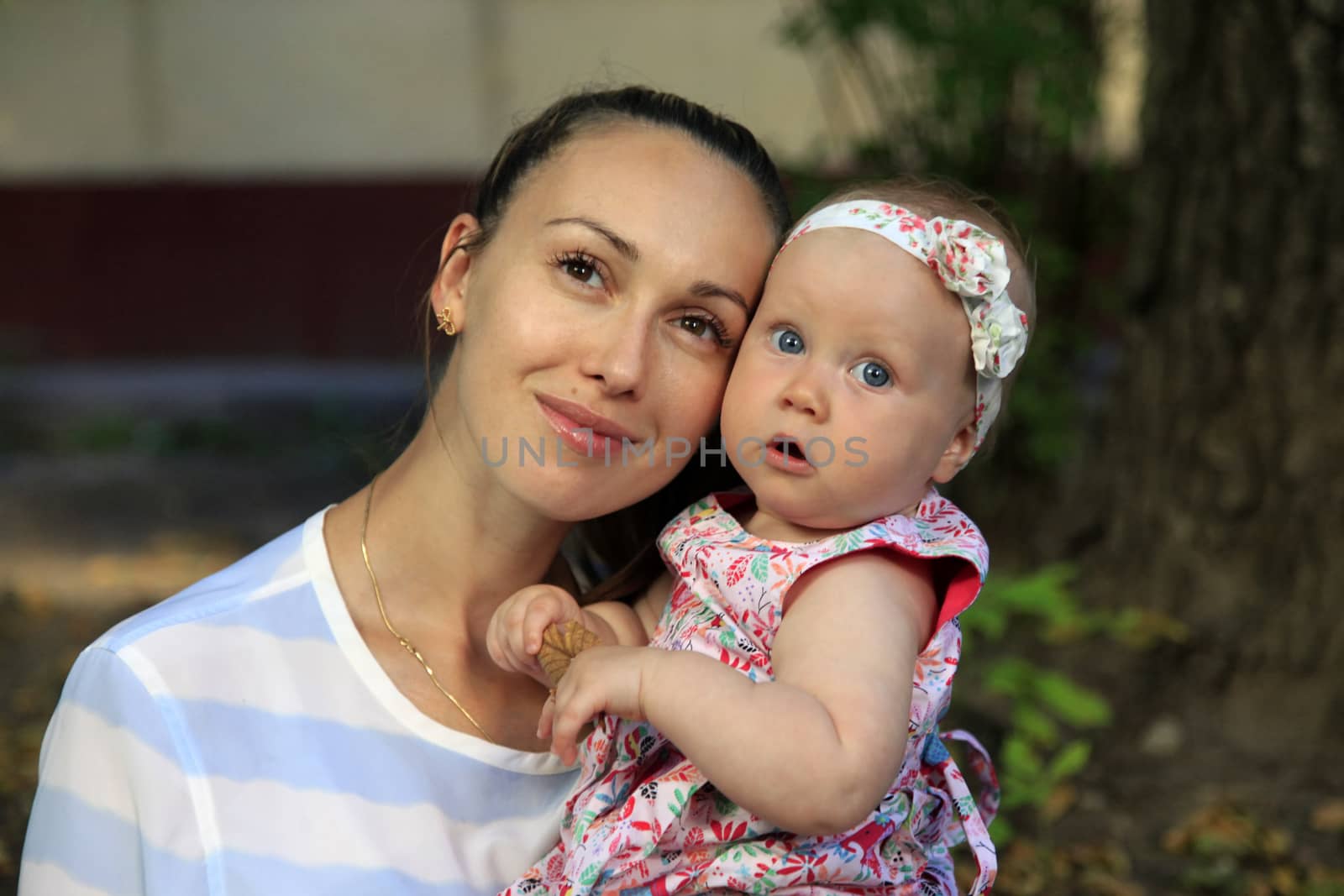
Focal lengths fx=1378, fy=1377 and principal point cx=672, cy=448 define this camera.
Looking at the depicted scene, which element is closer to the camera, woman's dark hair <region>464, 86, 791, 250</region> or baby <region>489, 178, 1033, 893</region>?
baby <region>489, 178, 1033, 893</region>

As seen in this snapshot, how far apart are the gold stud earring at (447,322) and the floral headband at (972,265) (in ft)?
2.05

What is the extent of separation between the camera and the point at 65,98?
28.0 feet

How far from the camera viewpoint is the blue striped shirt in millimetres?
1847

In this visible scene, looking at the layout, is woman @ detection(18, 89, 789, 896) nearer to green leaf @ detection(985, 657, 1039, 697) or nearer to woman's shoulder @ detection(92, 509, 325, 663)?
woman's shoulder @ detection(92, 509, 325, 663)

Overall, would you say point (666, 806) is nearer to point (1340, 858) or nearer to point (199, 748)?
point (199, 748)

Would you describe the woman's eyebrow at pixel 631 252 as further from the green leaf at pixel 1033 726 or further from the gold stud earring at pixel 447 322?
the green leaf at pixel 1033 726

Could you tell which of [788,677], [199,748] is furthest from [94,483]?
[788,677]

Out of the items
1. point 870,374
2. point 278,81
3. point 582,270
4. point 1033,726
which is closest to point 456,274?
point 582,270

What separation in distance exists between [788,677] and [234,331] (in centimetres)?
796

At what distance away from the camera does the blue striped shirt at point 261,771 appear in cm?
185

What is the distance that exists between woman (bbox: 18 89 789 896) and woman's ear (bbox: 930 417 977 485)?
346 mm

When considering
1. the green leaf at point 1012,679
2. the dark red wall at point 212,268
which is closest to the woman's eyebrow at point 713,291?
the green leaf at point 1012,679

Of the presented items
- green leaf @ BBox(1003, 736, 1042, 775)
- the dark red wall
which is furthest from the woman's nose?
the dark red wall

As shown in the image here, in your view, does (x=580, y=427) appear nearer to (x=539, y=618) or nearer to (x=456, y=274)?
(x=539, y=618)
